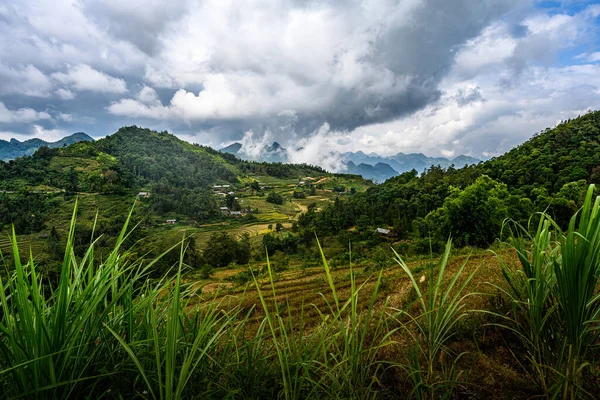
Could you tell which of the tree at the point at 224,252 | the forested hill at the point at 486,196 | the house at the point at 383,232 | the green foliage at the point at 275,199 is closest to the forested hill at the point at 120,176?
the green foliage at the point at 275,199

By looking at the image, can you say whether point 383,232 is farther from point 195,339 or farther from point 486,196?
point 195,339

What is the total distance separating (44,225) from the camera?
60.9m

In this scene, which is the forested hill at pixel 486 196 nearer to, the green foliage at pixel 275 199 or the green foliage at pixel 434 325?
the green foliage at pixel 434 325

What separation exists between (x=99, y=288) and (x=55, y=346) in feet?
0.74

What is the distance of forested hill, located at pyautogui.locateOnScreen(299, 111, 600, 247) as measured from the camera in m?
19.6

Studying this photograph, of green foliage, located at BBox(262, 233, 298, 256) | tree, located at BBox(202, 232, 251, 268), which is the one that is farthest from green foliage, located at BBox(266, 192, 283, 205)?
tree, located at BBox(202, 232, 251, 268)

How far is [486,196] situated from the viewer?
1961 cm

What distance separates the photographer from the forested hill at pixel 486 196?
1962 cm

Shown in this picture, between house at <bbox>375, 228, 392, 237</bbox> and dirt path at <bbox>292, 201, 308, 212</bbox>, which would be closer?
house at <bbox>375, 228, 392, 237</bbox>

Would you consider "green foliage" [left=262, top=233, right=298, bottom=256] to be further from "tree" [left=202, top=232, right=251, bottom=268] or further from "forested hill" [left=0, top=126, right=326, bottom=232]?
"forested hill" [left=0, top=126, right=326, bottom=232]

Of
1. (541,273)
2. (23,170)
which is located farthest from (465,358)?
(23,170)

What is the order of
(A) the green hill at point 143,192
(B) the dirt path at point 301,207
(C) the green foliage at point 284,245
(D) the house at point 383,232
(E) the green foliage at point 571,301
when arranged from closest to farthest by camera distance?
(E) the green foliage at point 571,301
(D) the house at point 383,232
(C) the green foliage at point 284,245
(A) the green hill at point 143,192
(B) the dirt path at point 301,207

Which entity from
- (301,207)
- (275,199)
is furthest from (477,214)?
(275,199)

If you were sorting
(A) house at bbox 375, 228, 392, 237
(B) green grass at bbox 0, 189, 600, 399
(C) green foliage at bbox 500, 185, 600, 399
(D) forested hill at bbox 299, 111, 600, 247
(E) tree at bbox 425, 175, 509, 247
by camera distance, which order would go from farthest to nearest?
(A) house at bbox 375, 228, 392, 237
(D) forested hill at bbox 299, 111, 600, 247
(E) tree at bbox 425, 175, 509, 247
(C) green foliage at bbox 500, 185, 600, 399
(B) green grass at bbox 0, 189, 600, 399
